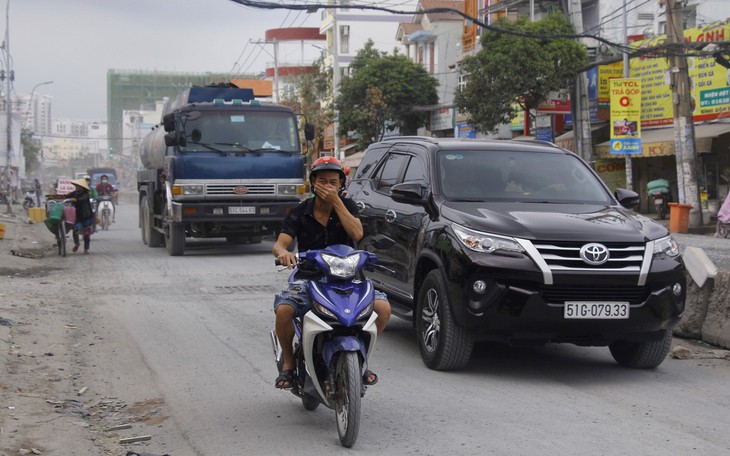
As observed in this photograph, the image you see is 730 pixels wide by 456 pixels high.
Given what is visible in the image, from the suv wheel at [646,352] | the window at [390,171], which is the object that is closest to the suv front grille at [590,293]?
the suv wheel at [646,352]

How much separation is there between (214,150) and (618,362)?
499 inches

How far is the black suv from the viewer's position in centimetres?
734

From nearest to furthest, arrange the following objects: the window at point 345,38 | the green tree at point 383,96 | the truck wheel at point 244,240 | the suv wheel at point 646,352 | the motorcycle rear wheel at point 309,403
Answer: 1. the motorcycle rear wheel at point 309,403
2. the suv wheel at point 646,352
3. the truck wheel at point 244,240
4. the green tree at point 383,96
5. the window at point 345,38

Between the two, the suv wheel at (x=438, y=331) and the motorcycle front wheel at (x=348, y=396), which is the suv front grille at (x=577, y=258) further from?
the motorcycle front wheel at (x=348, y=396)

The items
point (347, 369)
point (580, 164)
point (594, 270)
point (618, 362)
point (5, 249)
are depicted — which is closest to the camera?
point (347, 369)

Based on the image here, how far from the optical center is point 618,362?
28.1 feet

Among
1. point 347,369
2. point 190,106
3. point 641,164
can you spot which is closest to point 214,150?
point 190,106

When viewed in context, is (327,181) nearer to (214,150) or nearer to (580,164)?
(580,164)

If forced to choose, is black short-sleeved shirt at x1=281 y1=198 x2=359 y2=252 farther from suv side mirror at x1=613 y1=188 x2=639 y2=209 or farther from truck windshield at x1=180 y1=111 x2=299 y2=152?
truck windshield at x1=180 y1=111 x2=299 y2=152

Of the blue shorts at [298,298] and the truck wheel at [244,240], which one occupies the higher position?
the blue shorts at [298,298]

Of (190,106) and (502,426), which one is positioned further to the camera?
(190,106)

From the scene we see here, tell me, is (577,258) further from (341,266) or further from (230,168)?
(230,168)

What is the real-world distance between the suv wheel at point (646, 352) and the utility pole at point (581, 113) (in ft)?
65.0

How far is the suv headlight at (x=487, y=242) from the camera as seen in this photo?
7.40 meters
